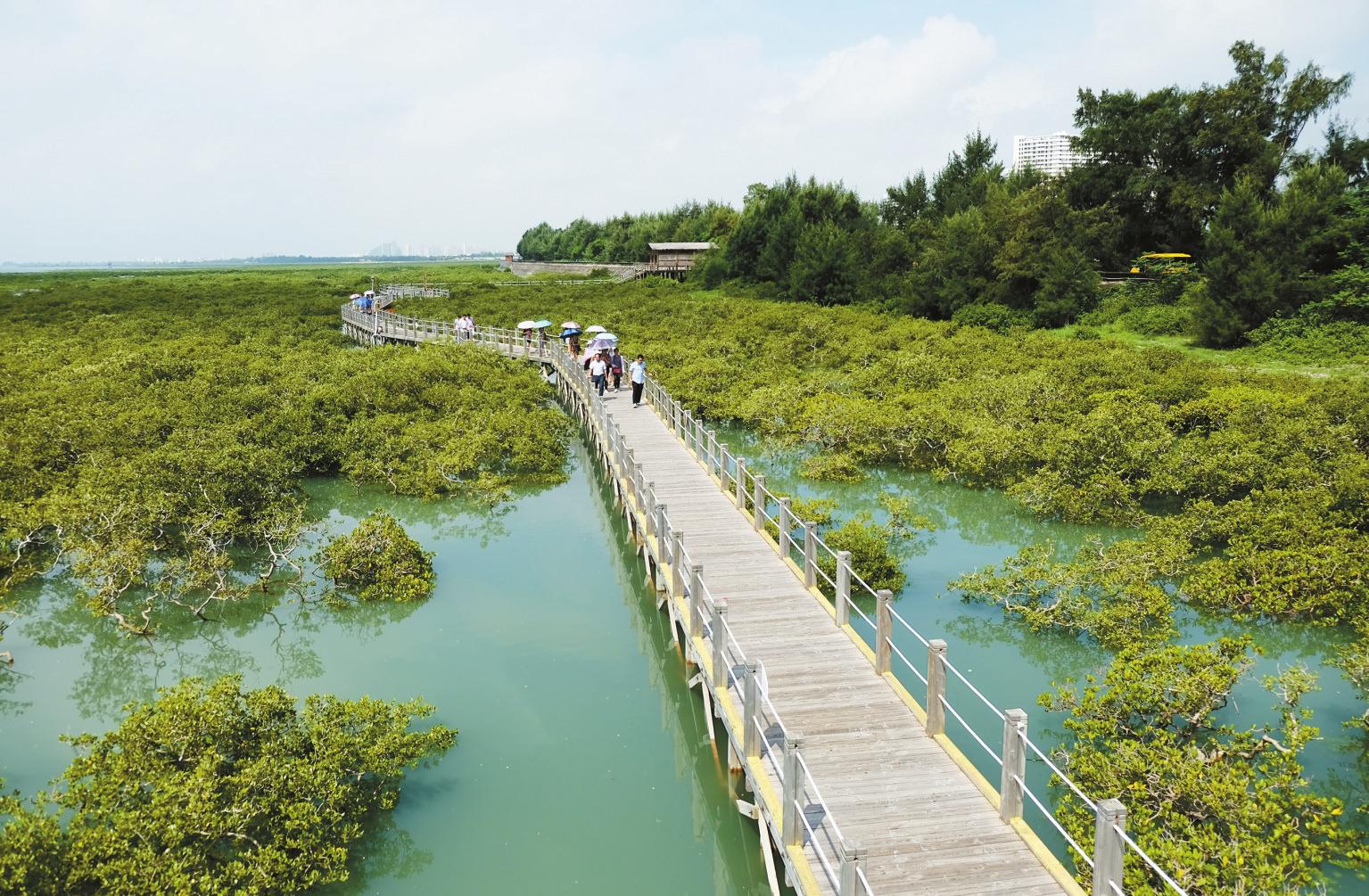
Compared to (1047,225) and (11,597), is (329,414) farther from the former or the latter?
(1047,225)

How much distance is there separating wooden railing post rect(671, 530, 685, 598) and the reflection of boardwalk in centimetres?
2

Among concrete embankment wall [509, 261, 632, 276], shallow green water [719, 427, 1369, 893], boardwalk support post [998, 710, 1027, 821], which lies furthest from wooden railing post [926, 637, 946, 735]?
concrete embankment wall [509, 261, 632, 276]

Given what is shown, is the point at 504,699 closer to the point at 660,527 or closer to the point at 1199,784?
the point at 660,527

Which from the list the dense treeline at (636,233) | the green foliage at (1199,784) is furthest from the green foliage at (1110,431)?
the dense treeline at (636,233)

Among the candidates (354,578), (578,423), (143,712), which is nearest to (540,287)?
(578,423)

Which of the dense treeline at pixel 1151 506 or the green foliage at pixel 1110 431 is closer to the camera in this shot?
the dense treeline at pixel 1151 506

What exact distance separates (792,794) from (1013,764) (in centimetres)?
173

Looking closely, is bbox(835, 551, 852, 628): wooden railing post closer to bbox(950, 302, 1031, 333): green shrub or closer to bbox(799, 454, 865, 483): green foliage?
bbox(799, 454, 865, 483): green foliage

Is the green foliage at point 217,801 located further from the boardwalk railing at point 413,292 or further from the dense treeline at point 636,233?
the dense treeline at point 636,233

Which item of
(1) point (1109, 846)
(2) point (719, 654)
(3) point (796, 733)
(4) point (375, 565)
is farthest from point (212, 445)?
(1) point (1109, 846)

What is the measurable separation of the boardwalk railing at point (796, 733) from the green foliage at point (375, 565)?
4.10 m

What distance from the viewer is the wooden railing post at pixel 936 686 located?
805cm

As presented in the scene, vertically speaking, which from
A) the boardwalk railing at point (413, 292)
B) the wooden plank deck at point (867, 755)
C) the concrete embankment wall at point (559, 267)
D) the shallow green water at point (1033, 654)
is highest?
the concrete embankment wall at point (559, 267)

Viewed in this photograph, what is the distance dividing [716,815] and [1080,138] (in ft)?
155
